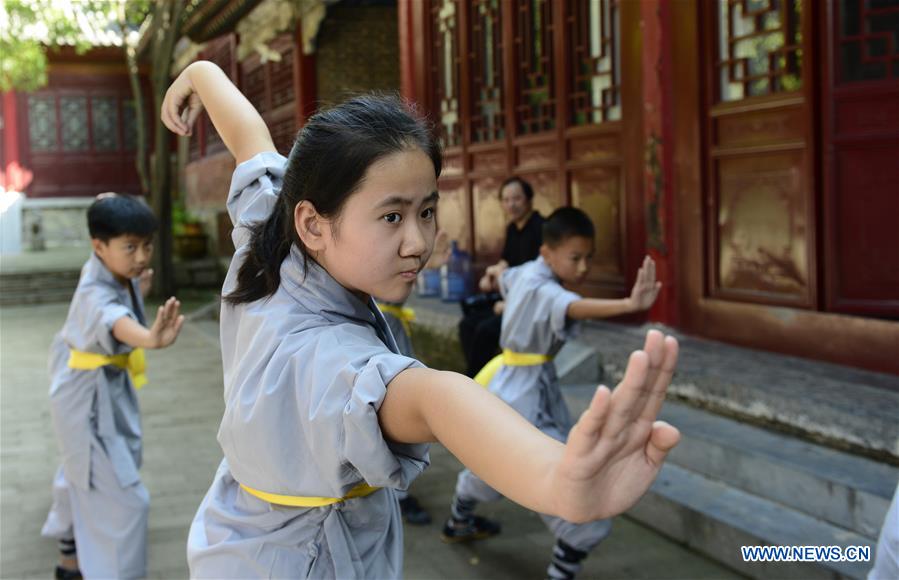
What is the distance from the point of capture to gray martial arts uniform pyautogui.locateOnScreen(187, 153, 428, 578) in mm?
1429

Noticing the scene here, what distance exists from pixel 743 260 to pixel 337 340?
13.9 ft

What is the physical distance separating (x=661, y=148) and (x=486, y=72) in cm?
275

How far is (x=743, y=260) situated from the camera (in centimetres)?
539

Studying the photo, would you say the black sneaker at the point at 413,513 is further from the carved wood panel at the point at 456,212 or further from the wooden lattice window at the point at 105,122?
the wooden lattice window at the point at 105,122

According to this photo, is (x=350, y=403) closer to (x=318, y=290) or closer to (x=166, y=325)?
(x=318, y=290)

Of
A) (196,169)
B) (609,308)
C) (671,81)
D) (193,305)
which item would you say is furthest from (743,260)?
(196,169)

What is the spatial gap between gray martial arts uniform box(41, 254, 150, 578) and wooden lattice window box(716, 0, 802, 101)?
3311 mm

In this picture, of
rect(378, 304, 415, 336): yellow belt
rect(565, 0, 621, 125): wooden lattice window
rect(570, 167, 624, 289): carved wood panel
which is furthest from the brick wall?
rect(378, 304, 415, 336): yellow belt

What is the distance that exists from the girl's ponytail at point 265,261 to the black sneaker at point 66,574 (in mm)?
2780

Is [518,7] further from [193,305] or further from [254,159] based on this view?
[193,305]

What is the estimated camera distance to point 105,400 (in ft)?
12.6

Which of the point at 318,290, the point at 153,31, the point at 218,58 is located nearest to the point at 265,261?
the point at 318,290

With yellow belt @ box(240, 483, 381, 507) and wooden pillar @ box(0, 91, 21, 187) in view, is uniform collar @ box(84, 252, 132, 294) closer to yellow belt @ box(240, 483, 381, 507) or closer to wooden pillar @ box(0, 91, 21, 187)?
yellow belt @ box(240, 483, 381, 507)

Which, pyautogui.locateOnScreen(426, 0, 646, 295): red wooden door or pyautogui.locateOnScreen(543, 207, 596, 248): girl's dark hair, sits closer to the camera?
pyautogui.locateOnScreen(543, 207, 596, 248): girl's dark hair
